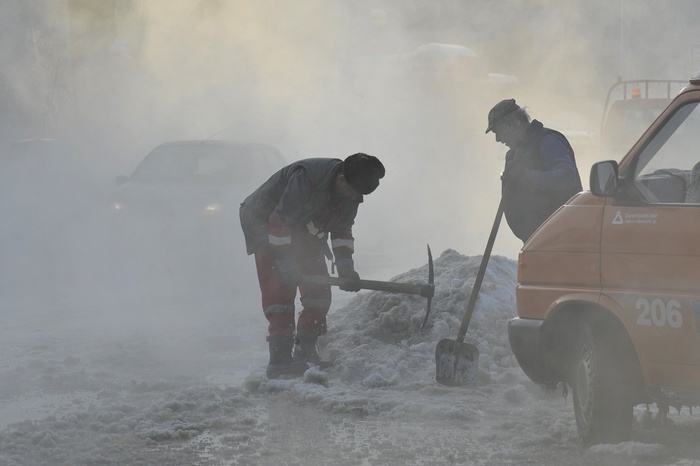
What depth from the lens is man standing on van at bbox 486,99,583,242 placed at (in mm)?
6938

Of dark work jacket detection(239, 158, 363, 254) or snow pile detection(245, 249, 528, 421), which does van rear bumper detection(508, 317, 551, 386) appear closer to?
snow pile detection(245, 249, 528, 421)

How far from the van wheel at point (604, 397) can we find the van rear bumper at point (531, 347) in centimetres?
28

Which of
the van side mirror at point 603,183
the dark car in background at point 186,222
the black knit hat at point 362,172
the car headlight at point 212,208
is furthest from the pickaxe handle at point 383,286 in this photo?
the car headlight at point 212,208

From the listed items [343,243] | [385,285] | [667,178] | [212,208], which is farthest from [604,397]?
[212,208]

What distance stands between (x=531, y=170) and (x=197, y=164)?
7.73 metres

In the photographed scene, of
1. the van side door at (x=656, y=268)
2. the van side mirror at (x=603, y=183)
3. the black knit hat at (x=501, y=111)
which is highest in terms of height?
the black knit hat at (x=501, y=111)

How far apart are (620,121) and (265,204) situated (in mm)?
11510

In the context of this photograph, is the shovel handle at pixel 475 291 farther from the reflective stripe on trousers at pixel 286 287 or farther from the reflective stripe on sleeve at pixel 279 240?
the reflective stripe on sleeve at pixel 279 240

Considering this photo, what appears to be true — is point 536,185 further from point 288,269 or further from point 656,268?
point 656,268

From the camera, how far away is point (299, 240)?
7.59 metres

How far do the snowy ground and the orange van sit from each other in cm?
25

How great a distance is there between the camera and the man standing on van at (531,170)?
6938 mm

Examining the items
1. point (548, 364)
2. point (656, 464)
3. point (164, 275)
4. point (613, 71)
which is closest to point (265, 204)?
point (548, 364)

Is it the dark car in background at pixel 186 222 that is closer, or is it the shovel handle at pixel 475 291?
the shovel handle at pixel 475 291
